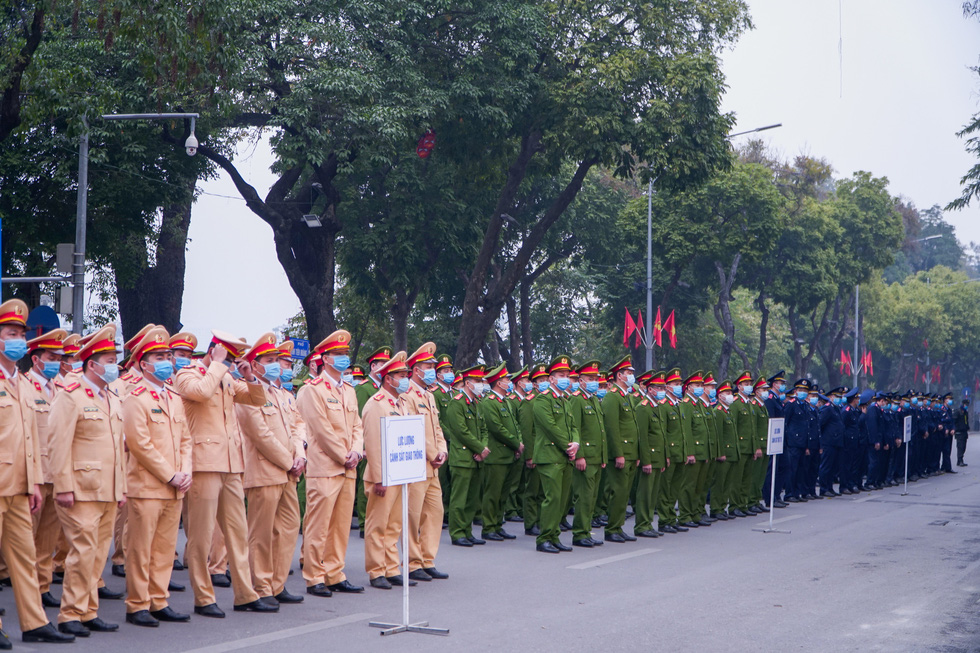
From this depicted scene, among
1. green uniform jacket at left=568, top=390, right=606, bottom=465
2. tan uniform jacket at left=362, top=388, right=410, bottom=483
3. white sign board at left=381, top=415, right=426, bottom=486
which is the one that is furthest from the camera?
green uniform jacket at left=568, top=390, right=606, bottom=465

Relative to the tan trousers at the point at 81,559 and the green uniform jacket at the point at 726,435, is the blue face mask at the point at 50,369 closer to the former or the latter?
the tan trousers at the point at 81,559

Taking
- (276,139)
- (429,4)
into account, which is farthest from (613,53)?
(276,139)

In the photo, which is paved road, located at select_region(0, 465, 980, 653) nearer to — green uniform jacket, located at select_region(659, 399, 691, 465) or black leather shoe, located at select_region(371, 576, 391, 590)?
black leather shoe, located at select_region(371, 576, 391, 590)

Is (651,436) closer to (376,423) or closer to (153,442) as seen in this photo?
Result: (376,423)

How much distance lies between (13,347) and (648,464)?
837 centimetres

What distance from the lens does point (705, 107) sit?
2611 centimetres

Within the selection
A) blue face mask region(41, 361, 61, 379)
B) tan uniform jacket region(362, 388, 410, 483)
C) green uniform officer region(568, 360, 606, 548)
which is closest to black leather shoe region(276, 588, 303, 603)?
tan uniform jacket region(362, 388, 410, 483)

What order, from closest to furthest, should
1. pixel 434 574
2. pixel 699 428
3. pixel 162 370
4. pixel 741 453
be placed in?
1. pixel 162 370
2. pixel 434 574
3. pixel 699 428
4. pixel 741 453

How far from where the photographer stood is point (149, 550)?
318 inches

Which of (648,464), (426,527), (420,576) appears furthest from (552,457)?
(420,576)

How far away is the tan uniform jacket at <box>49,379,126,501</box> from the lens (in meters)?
7.71

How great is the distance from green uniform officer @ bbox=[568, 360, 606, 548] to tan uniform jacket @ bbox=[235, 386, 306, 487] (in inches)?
176

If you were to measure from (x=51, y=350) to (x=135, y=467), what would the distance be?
1126 millimetres

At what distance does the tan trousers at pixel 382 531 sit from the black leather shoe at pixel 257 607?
Answer: 4.14 feet
